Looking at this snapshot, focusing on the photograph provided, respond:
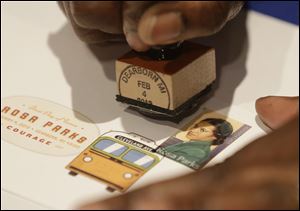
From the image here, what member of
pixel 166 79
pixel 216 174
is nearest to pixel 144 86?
pixel 166 79

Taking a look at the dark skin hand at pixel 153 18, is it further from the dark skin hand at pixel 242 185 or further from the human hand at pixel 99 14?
the dark skin hand at pixel 242 185

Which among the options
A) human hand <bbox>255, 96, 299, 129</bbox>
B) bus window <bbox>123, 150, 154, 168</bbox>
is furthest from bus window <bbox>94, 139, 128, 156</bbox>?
human hand <bbox>255, 96, 299, 129</bbox>

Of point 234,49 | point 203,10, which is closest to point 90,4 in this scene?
point 203,10

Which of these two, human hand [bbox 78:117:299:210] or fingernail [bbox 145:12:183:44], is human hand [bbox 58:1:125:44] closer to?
fingernail [bbox 145:12:183:44]

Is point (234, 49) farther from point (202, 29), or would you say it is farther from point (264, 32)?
point (202, 29)

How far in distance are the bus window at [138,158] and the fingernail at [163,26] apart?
0.30 feet

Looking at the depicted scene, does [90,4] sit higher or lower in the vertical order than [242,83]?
higher

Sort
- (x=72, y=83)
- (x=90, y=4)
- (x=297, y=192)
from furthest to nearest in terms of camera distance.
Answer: (x=72, y=83) < (x=90, y=4) < (x=297, y=192)

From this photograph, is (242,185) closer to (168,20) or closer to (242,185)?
(242,185)

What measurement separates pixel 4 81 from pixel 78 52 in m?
0.08

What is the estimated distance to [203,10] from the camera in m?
0.57

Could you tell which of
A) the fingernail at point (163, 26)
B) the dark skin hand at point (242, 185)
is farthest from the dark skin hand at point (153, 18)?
the dark skin hand at point (242, 185)

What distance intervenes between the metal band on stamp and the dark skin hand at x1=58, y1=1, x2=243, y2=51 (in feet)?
0.10

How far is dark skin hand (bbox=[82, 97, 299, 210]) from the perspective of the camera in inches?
18.8
